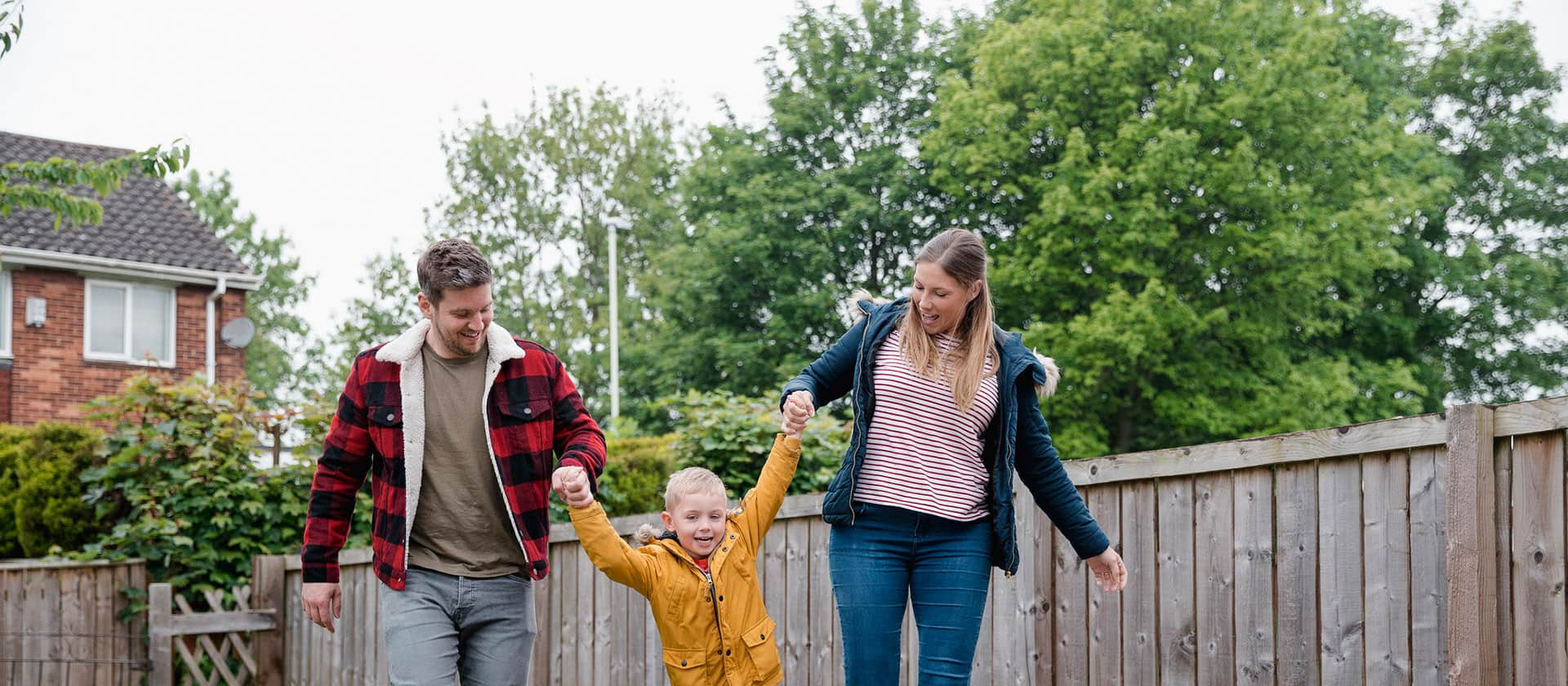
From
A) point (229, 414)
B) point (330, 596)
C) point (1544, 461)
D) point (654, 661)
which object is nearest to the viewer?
point (1544, 461)

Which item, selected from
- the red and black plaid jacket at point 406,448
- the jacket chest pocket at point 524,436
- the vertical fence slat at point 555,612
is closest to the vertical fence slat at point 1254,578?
the red and black plaid jacket at point 406,448

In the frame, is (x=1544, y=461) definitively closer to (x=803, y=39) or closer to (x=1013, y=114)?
(x=1013, y=114)

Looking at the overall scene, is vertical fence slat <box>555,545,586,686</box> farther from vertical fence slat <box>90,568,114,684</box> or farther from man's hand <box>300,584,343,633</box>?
vertical fence slat <box>90,568,114,684</box>

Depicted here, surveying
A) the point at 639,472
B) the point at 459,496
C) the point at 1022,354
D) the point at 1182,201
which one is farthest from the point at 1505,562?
the point at 1182,201

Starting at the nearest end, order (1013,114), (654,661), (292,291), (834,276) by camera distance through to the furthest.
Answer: (654,661) → (1013,114) → (834,276) → (292,291)

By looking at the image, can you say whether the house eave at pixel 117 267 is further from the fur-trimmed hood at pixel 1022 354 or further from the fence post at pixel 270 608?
the fur-trimmed hood at pixel 1022 354

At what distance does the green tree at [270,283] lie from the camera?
37.1 metres

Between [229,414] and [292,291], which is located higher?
[292,291]

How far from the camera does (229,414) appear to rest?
9352mm

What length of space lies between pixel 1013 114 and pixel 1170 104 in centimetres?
243

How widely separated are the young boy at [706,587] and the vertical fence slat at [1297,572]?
131 centimetres

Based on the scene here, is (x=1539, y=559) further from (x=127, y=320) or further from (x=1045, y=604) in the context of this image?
(x=127, y=320)

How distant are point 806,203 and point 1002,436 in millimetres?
20411

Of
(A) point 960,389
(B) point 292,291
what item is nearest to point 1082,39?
(A) point 960,389
